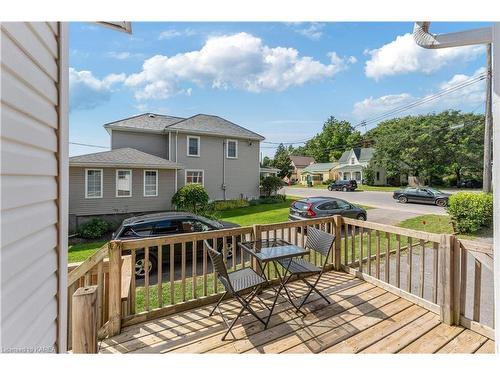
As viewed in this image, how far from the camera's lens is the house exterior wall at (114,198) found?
9.96m

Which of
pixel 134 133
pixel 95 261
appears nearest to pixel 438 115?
pixel 134 133

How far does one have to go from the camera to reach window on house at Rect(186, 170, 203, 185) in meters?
13.6

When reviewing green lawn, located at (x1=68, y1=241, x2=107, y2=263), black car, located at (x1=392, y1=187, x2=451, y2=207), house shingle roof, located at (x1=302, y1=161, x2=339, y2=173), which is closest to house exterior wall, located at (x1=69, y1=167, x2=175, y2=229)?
green lawn, located at (x1=68, y1=241, x2=107, y2=263)

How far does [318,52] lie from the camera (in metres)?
6.33

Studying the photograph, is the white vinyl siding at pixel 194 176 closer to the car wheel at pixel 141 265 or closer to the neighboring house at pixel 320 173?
the car wheel at pixel 141 265

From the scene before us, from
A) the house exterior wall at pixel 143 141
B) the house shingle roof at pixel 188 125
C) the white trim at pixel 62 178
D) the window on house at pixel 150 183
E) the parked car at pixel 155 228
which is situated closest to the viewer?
the white trim at pixel 62 178

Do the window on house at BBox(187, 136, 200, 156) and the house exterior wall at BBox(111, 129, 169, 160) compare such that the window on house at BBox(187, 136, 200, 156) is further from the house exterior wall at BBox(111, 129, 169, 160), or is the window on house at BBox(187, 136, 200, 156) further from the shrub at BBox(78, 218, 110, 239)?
the shrub at BBox(78, 218, 110, 239)

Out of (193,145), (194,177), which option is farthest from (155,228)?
(193,145)

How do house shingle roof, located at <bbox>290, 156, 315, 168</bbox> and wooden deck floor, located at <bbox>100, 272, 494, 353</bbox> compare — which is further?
house shingle roof, located at <bbox>290, 156, 315, 168</bbox>

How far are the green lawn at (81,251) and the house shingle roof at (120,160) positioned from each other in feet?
11.2

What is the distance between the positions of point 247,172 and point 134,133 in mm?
6726

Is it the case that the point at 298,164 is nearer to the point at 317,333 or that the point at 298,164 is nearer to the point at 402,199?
the point at 402,199

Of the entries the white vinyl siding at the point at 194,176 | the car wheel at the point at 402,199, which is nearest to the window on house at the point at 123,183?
the white vinyl siding at the point at 194,176

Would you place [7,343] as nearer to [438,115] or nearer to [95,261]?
[95,261]
